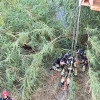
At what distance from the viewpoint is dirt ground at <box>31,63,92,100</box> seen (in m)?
4.11

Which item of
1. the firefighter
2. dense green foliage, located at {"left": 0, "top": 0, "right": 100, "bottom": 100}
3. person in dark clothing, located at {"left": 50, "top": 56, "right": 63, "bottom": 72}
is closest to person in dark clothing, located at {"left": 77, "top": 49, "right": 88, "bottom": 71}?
dense green foliage, located at {"left": 0, "top": 0, "right": 100, "bottom": 100}

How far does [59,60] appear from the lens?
4.33m

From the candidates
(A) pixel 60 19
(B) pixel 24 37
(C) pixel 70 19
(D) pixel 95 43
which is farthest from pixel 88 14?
(B) pixel 24 37

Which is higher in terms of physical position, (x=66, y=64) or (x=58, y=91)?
(x=66, y=64)

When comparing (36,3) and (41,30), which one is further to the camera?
(36,3)

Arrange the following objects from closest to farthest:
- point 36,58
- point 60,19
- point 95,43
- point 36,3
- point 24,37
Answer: point 95,43
point 36,58
point 24,37
point 60,19
point 36,3

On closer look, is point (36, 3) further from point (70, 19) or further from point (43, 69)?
point (43, 69)

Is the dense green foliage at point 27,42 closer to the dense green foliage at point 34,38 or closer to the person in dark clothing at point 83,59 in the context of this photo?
the dense green foliage at point 34,38

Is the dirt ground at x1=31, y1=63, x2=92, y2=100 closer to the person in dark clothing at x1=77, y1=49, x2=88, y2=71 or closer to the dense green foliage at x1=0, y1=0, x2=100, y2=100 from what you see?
the dense green foliage at x1=0, y1=0, x2=100, y2=100

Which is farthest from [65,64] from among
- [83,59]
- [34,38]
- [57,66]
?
[34,38]

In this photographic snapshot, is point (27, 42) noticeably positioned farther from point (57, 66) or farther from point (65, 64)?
point (65, 64)

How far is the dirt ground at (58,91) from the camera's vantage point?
411 cm

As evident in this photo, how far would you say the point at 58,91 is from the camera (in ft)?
14.1

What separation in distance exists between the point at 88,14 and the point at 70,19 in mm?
531
